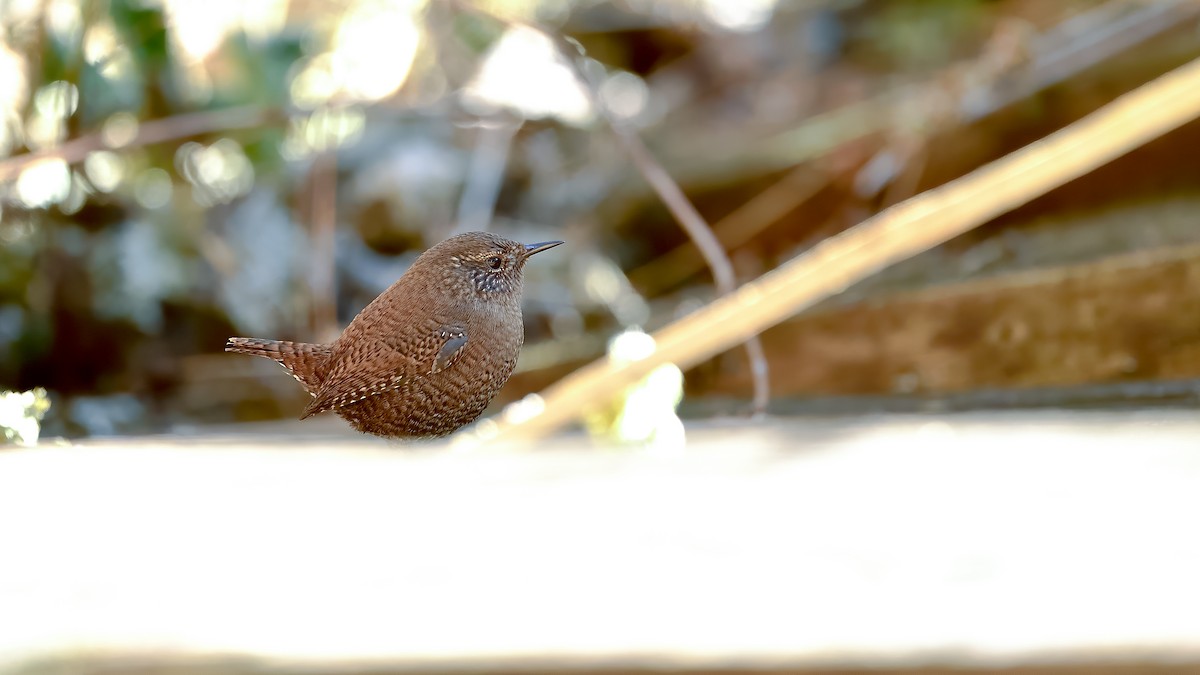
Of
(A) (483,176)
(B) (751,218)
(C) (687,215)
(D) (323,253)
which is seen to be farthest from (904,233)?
(A) (483,176)

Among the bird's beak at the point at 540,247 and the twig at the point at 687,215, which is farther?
the twig at the point at 687,215

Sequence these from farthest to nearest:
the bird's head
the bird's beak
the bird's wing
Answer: the bird's head, the bird's beak, the bird's wing

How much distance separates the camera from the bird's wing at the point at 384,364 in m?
1.13

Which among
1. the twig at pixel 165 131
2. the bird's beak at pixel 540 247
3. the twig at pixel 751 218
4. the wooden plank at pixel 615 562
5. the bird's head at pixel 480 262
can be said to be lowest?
the wooden plank at pixel 615 562

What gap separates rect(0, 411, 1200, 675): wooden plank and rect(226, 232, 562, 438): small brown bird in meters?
0.29

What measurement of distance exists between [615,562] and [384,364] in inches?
27.0

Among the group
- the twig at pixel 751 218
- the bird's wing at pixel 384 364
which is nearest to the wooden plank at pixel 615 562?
the bird's wing at pixel 384 364

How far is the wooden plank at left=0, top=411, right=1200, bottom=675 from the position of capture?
0.44 metres

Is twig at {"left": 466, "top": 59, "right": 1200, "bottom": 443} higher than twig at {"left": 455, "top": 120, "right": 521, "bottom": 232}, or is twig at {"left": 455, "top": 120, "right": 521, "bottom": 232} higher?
twig at {"left": 455, "top": 120, "right": 521, "bottom": 232}

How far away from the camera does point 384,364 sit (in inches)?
47.1

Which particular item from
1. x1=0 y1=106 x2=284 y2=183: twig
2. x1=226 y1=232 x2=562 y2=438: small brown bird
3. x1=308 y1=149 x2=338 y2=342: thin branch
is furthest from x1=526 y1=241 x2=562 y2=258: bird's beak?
x1=308 y1=149 x2=338 y2=342: thin branch

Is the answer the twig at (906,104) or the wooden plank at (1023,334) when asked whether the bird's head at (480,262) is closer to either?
the wooden plank at (1023,334)

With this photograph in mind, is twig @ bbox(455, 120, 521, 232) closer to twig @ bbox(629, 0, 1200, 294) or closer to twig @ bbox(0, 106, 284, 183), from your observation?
twig @ bbox(629, 0, 1200, 294)

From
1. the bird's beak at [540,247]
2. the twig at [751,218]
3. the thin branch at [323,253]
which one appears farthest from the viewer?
the twig at [751,218]
